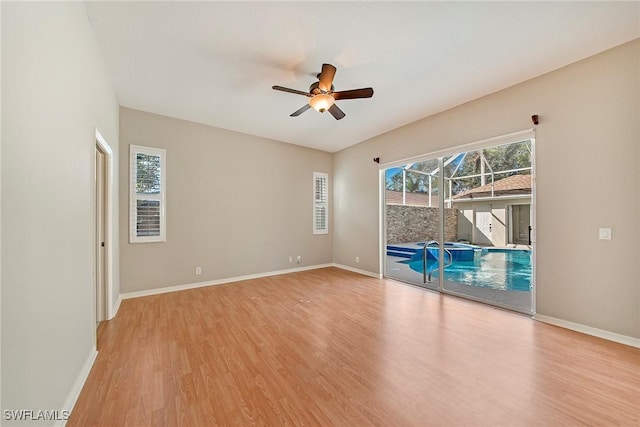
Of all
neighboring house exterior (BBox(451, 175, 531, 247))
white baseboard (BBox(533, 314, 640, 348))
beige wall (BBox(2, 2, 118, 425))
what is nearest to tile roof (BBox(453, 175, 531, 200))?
neighboring house exterior (BBox(451, 175, 531, 247))

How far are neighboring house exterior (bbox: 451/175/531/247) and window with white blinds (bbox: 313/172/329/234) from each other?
3076 millimetres

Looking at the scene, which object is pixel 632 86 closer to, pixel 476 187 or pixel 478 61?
pixel 478 61

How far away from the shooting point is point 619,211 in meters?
2.57

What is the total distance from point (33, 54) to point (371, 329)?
3438 millimetres

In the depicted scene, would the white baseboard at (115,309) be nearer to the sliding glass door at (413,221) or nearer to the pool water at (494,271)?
the sliding glass door at (413,221)

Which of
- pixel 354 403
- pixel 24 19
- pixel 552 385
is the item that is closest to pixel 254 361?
pixel 354 403

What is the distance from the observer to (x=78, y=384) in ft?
6.05

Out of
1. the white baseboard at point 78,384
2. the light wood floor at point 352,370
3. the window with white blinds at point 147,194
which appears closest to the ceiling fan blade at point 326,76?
the light wood floor at point 352,370

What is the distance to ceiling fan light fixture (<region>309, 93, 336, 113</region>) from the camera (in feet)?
9.35

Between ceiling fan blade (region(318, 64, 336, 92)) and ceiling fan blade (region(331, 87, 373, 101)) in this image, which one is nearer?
ceiling fan blade (region(318, 64, 336, 92))

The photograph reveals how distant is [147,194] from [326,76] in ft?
11.4

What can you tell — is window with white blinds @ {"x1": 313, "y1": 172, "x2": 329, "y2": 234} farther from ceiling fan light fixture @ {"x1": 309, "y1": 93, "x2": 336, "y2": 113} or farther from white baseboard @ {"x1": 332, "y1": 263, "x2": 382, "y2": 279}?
ceiling fan light fixture @ {"x1": 309, "y1": 93, "x2": 336, "y2": 113}

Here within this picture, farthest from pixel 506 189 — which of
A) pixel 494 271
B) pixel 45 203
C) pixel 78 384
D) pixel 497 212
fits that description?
pixel 78 384

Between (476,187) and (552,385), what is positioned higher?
(476,187)
